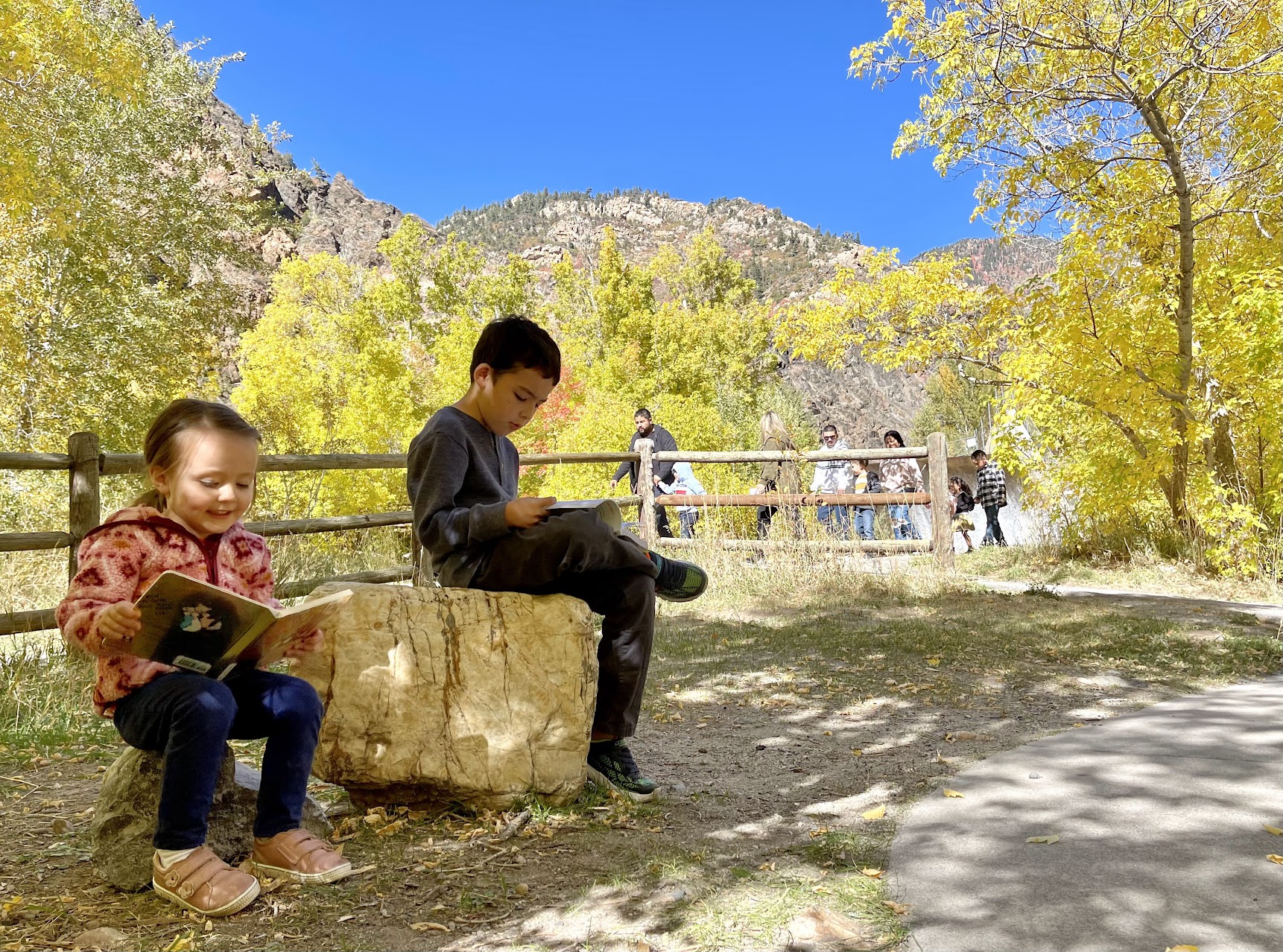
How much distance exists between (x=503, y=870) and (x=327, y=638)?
78 centimetres

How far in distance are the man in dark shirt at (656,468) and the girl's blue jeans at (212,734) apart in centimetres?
717

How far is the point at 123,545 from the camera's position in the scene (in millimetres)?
2037

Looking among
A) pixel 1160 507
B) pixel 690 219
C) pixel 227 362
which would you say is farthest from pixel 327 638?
pixel 690 219

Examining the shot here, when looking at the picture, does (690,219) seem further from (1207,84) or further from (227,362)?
(1207,84)

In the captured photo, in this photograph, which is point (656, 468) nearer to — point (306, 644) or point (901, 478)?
point (901, 478)

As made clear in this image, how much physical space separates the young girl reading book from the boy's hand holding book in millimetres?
615

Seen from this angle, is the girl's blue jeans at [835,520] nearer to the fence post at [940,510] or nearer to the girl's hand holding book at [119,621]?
the fence post at [940,510]

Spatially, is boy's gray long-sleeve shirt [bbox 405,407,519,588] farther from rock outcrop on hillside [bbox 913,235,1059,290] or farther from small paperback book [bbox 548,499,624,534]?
rock outcrop on hillside [bbox 913,235,1059,290]

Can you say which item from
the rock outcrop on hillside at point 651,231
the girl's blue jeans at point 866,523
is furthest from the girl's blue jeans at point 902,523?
the rock outcrop on hillside at point 651,231

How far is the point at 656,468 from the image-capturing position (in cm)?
968

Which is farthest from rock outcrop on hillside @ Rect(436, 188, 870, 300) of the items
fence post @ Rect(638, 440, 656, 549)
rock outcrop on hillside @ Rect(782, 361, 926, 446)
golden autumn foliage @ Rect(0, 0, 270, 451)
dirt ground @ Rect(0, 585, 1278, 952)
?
dirt ground @ Rect(0, 585, 1278, 952)

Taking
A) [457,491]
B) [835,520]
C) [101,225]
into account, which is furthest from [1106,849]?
[101,225]

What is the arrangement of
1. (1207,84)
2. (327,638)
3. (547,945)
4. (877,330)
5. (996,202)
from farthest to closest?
(877,330)
(996,202)
(1207,84)
(327,638)
(547,945)

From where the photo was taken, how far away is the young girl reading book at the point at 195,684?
193cm
